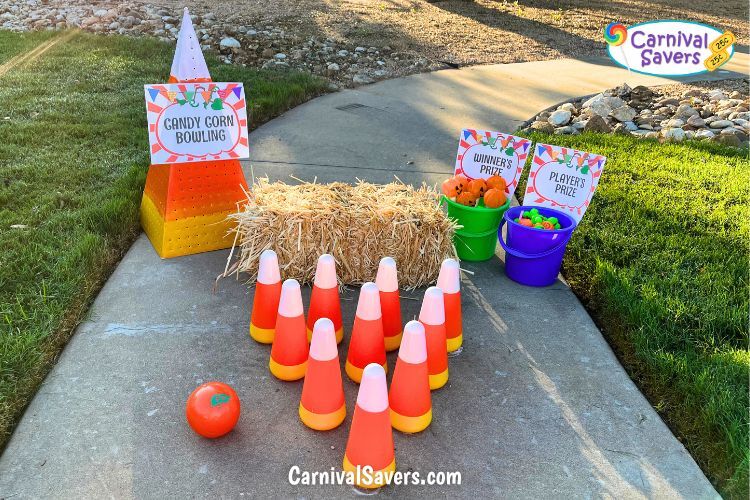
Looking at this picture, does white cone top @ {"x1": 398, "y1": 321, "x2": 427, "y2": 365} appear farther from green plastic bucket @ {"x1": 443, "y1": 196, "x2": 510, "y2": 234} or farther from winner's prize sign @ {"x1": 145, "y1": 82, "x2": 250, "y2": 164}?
winner's prize sign @ {"x1": 145, "y1": 82, "x2": 250, "y2": 164}

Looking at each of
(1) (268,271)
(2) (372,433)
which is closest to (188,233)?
(1) (268,271)

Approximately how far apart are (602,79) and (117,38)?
23.9 feet

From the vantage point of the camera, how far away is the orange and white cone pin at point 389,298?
3293 millimetres

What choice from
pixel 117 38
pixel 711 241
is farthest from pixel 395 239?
pixel 117 38

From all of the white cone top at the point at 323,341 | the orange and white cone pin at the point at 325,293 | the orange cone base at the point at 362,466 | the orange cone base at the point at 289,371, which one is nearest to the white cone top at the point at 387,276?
the orange and white cone pin at the point at 325,293

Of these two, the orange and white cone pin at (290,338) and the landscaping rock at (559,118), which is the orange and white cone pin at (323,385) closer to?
the orange and white cone pin at (290,338)

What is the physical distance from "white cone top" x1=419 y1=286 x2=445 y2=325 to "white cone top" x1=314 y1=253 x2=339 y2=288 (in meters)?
0.56

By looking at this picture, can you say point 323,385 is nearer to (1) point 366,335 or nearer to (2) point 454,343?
(1) point 366,335

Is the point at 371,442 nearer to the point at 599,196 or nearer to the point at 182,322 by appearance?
the point at 182,322

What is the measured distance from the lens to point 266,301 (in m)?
3.30

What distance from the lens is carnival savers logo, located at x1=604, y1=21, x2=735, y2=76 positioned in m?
8.09

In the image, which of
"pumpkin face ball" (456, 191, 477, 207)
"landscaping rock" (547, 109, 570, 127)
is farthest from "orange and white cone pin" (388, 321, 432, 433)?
"landscaping rock" (547, 109, 570, 127)

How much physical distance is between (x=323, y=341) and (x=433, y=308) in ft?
1.96

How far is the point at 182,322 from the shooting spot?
3486mm
